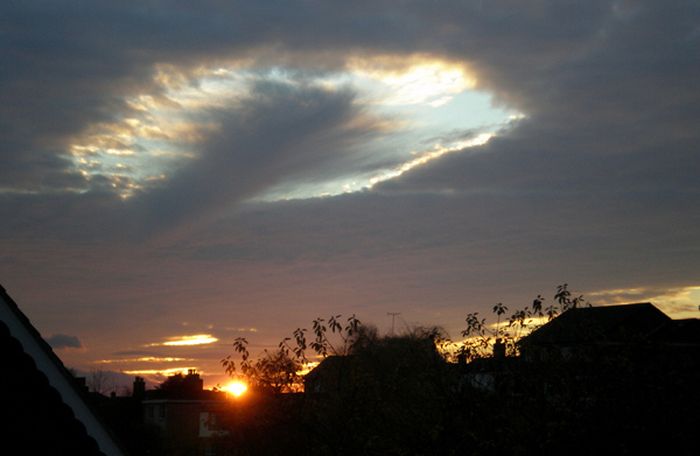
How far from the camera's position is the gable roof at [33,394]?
373cm

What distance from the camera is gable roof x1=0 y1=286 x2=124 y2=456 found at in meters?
3.73

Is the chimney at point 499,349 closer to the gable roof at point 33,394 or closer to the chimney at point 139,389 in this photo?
the gable roof at point 33,394

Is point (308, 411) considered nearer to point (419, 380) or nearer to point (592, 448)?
point (419, 380)

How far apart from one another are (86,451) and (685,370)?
12672 millimetres

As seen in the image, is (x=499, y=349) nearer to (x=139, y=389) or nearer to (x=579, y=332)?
(x=579, y=332)

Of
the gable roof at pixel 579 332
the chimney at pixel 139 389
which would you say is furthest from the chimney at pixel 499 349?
the chimney at pixel 139 389

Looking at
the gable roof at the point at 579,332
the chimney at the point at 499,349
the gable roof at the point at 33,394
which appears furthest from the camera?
the chimney at the point at 499,349

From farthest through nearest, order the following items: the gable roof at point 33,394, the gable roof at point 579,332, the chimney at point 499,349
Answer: the chimney at point 499,349, the gable roof at point 579,332, the gable roof at point 33,394

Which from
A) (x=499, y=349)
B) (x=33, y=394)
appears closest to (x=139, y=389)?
(x=499, y=349)

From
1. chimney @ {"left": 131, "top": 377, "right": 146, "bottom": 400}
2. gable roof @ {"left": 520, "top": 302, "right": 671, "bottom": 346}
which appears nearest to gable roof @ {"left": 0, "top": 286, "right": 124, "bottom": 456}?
gable roof @ {"left": 520, "top": 302, "right": 671, "bottom": 346}

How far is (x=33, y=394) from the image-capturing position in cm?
396

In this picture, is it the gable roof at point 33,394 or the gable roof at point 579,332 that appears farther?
the gable roof at point 579,332

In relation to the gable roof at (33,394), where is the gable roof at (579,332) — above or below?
above

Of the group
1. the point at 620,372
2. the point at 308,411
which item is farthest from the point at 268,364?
the point at 620,372
